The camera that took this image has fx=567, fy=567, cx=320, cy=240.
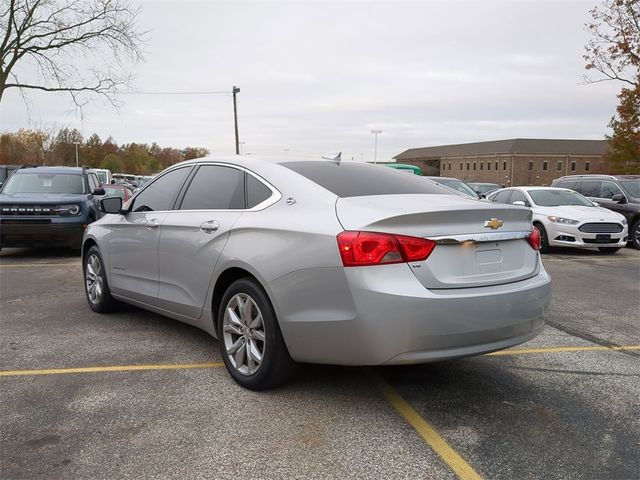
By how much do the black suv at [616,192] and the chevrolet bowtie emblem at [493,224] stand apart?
11842mm

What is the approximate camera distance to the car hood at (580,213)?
11.8 m

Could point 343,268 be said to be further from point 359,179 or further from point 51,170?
point 51,170

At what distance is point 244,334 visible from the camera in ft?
12.5

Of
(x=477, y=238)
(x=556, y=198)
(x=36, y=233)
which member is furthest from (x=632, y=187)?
(x=36, y=233)

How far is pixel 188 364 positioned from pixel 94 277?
2295 mm

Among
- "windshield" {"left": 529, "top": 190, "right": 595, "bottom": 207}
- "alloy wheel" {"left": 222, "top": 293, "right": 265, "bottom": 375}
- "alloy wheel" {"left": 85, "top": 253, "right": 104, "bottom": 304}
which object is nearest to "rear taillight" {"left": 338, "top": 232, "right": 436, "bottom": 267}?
"alloy wheel" {"left": 222, "top": 293, "right": 265, "bottom": 375}

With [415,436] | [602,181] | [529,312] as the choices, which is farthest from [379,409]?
[602,181]

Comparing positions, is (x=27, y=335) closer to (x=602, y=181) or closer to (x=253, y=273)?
(x=253, y=273)

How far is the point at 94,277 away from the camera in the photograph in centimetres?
609

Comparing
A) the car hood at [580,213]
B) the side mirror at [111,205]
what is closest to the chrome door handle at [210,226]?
the side mirror at [111,205]

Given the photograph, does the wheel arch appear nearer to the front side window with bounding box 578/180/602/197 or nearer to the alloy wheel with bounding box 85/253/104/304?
the alloy wheel with bounding box 85/253/104/304

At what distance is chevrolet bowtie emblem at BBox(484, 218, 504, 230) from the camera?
136 inches

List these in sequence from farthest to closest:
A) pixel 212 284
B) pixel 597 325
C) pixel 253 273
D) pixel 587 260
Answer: pixel 587 260, pixel 597 325, pixel 212 284, pixel 253 273

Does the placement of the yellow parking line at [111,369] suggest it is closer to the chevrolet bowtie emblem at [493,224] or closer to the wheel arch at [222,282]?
the wheel arch at [222,282]
